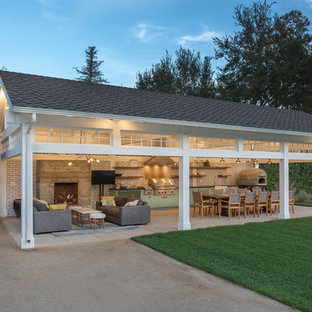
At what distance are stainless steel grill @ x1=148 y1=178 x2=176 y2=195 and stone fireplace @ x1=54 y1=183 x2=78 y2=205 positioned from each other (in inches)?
143

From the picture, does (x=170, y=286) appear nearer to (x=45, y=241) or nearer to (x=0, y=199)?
(x=45, y=241)

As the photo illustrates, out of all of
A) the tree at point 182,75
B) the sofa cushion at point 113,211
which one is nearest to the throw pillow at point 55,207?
the sofa cushion at point 113,211

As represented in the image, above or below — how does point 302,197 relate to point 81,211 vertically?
below

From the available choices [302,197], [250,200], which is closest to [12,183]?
[250,200]

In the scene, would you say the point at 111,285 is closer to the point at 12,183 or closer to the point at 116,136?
the point at 116,136

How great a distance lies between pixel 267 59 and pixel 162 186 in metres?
14.3

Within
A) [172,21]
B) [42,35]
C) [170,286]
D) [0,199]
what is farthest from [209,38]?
[170,286]

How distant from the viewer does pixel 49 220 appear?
9.32 metres

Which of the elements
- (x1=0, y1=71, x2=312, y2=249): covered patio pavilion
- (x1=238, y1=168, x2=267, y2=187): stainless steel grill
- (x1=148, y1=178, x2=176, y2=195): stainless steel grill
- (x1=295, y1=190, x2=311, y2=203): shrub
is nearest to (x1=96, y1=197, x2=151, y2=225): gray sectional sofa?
(x1=0, y1=71, x2=312, y2=249): covered patio pavilion

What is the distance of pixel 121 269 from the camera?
602cm

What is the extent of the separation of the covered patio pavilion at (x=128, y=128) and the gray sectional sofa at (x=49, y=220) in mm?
1556

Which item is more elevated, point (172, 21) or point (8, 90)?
point (172, 21)

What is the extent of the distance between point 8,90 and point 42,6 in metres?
14.3

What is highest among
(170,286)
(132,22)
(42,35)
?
(132,22)
